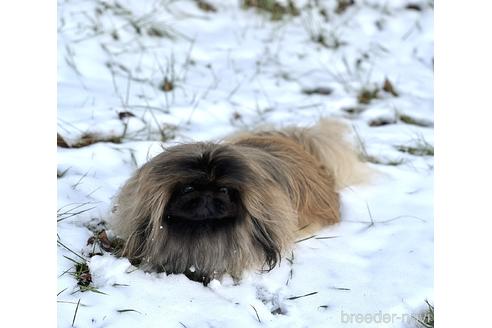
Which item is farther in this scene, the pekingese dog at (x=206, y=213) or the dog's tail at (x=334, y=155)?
the dog's tail at (x=334, y=155)

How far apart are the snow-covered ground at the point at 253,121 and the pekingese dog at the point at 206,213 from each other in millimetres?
89

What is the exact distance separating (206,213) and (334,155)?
1455 millimetres

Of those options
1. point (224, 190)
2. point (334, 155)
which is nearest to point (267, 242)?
point (224, 190)

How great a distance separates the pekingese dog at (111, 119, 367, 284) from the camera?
105 inches

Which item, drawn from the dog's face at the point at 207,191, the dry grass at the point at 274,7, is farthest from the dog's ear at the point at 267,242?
the dry grass at the point at 274,7

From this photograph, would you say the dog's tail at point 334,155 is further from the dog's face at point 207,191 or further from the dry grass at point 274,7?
the dry grass at point 274,7

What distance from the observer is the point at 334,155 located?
12.7 feet

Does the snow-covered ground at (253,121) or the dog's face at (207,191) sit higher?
the dog's face at (207,191)

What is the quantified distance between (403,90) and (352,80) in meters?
0.44

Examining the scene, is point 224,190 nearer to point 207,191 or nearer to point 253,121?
point 207,191

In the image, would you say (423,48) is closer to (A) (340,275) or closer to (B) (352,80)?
(B) (352,80)

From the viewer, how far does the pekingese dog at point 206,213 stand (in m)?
2.67

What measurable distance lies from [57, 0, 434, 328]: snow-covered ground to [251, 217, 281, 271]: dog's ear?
7 centimetres

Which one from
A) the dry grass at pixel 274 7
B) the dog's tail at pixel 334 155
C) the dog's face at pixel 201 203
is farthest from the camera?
Result: the dry grass at pixel 274 7
